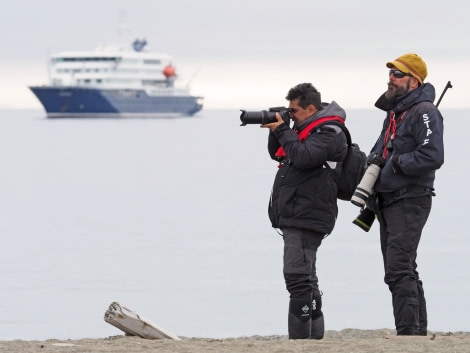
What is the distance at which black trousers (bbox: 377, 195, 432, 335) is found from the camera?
595 cm

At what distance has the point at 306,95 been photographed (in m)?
5.97

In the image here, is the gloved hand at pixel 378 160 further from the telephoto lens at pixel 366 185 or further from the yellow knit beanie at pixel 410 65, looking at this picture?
the yellow knit beanie at pixel 410 65

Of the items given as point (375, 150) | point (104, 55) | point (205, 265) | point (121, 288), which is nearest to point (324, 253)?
point (205, 265)

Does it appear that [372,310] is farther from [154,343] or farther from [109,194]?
[109,194]

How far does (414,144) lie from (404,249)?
0.54 m

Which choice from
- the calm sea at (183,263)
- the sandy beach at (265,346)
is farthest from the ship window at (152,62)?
the sandy beach at (265,346)

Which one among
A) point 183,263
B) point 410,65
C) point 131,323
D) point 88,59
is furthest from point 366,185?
point 88,59

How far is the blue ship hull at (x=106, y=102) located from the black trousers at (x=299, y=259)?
93239 mm

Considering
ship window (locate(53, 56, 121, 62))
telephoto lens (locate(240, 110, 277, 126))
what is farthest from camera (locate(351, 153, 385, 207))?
ship window (locate(53, 56, 121, 62))

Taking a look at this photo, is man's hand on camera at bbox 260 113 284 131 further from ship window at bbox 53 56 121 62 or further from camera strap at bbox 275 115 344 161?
ship window at bbox 53 56 121 62

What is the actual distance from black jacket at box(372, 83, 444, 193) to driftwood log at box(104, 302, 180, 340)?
149 centimetres

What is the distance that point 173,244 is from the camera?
54.0 feet

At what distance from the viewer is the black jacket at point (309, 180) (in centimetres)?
587

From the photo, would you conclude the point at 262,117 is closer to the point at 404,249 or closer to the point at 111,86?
the point at 404,249
